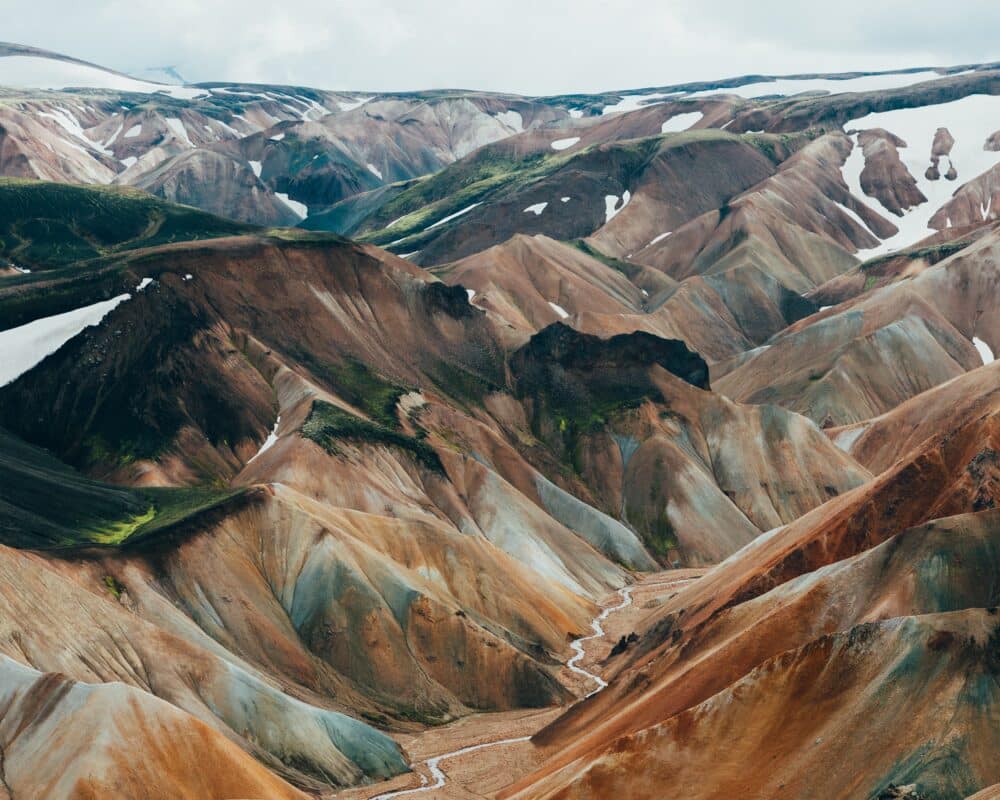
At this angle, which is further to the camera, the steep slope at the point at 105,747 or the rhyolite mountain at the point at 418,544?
the rhyolite mountain at the point at 418,544

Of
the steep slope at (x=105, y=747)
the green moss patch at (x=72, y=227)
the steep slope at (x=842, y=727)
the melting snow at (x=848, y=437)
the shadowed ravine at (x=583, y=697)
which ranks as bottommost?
the melting snow at (x=848, y=437)

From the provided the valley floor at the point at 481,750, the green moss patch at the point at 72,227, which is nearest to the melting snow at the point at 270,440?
the valley floor at the point at 481,750

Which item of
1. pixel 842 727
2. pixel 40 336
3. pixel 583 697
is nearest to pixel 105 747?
pixel 842 727

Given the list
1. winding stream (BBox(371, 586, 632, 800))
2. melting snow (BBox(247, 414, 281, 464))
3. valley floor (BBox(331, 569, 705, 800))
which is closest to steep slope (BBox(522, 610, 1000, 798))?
valley floor (BBox(331, 569, 705, 800))

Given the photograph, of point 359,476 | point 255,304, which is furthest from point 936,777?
point 255,304

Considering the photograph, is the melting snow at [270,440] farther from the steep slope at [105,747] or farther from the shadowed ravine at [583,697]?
the steep slope at [105,747]

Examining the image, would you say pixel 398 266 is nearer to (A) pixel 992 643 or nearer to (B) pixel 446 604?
(B) pixel 446 604
